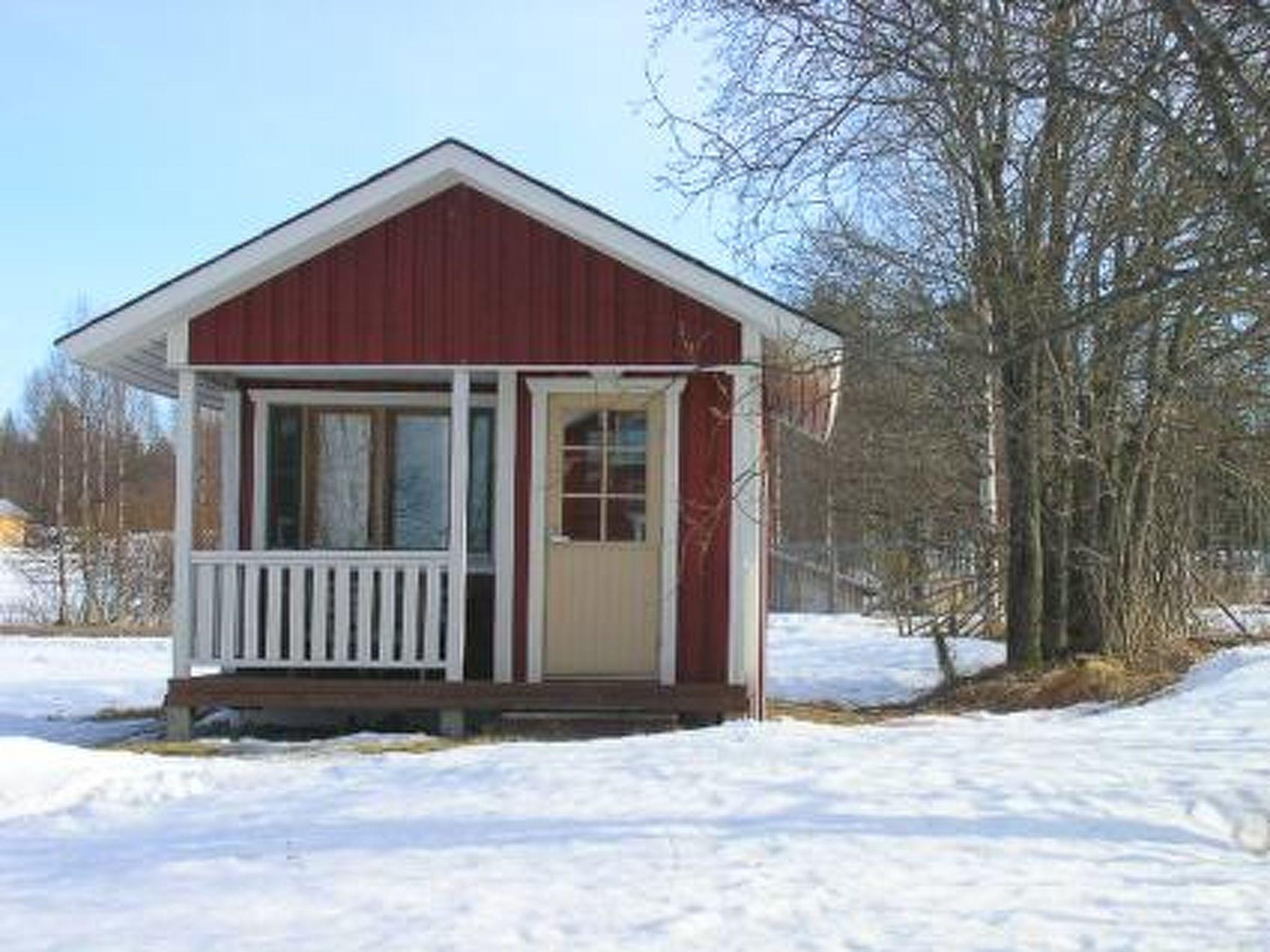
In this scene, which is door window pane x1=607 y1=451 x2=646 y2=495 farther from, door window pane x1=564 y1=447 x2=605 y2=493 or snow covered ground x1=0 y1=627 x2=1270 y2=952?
snow covered ground x1=0 y1=627 x2=1270 y2=952

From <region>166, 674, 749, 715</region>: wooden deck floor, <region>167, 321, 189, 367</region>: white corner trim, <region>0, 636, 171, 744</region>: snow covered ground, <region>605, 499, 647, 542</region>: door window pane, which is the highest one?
<region>167, 321, 189, 367</region>: white corner trim

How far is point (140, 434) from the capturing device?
52125 millimetres

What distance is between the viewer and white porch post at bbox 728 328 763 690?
12297 millimetres

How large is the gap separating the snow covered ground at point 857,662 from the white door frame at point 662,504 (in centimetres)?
481

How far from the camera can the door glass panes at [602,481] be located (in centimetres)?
1288

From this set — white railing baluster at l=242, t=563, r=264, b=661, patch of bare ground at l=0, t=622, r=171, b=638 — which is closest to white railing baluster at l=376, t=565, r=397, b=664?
white railing baluster at l=242, t=563, r=264, b=661

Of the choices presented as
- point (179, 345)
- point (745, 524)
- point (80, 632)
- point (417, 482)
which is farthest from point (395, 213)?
point (80, 632)

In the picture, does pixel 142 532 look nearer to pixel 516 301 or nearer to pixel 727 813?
pixel 516 301

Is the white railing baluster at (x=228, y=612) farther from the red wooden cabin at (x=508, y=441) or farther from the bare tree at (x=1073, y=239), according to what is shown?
the bare tree at (x=1073, y=239)

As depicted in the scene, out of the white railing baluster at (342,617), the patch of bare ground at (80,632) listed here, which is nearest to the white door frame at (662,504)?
the white railing baluster at (342,617)

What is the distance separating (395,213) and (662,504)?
2979 millimetres

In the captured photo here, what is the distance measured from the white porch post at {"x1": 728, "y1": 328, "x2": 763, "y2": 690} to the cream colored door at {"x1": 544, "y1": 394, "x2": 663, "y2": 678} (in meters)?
0.61

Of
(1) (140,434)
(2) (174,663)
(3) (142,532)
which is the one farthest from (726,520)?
(1) (140,434)

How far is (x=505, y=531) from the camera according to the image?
12812mm
